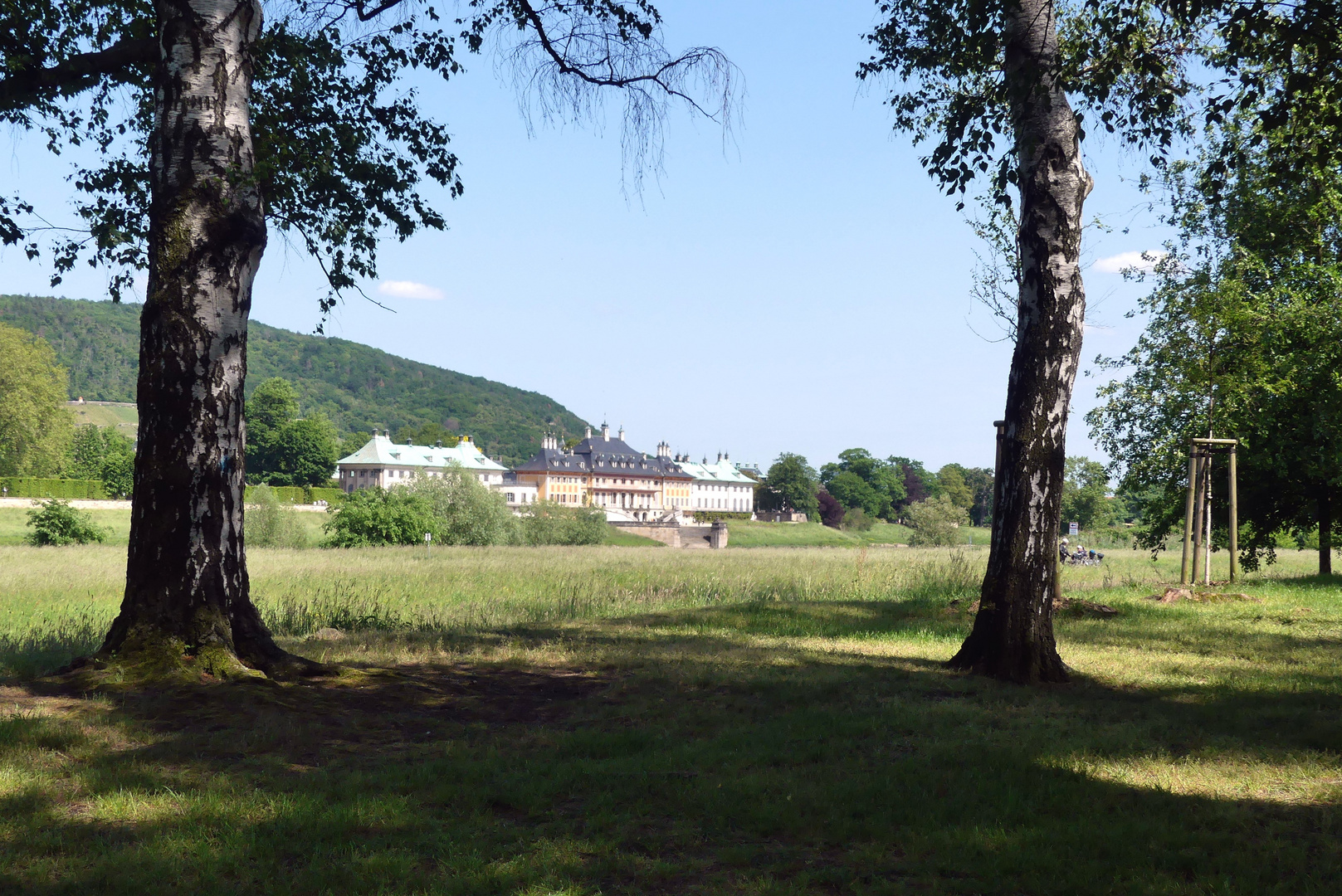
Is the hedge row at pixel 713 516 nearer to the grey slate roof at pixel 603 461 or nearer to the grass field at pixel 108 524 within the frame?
the grey slate roof at pixel 603 461

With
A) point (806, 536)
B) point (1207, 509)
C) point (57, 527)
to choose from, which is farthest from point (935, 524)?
point (1207, 509)

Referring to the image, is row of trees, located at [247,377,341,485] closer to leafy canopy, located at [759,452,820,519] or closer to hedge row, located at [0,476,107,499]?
hedge row, located at [0,476,107,499]

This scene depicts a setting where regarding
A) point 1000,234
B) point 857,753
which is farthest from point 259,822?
point 1000,234

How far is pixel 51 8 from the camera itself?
931 centimetres

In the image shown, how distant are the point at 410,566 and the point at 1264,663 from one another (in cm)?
2341

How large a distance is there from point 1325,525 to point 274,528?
45.8m

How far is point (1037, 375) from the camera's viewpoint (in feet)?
26.3

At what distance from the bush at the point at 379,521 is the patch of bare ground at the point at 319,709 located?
143 ft

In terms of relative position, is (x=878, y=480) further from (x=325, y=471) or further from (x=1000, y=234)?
(x=1000, y=234)

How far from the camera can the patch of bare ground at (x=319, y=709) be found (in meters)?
5.32

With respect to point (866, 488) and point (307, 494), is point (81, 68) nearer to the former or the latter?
point (307, 494)

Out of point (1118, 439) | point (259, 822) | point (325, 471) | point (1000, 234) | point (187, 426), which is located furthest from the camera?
point (325, 471)

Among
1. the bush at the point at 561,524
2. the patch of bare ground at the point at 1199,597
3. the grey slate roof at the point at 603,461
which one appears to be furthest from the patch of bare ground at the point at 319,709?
the grey slate roof at the point at 603,461

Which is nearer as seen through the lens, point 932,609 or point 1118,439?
point 932,609
